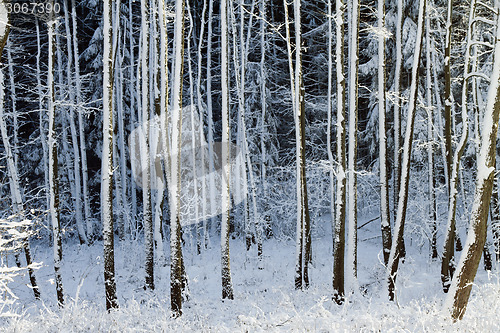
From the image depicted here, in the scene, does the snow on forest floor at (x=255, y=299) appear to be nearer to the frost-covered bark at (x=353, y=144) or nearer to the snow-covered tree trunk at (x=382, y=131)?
the frost-covered bark at (x=353, y=144)

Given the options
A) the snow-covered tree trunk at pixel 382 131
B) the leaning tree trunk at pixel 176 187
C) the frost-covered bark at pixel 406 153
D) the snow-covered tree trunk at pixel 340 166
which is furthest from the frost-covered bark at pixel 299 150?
the leaning tree trunk at pixel 176 187

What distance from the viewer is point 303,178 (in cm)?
1129

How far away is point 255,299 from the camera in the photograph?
34.8 feet

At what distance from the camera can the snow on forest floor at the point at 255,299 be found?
6.84 meters

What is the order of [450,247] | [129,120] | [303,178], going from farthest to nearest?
1. [129,120]
2. [303,178]
3. [450,247]

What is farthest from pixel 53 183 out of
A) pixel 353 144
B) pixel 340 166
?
pixel 353 144

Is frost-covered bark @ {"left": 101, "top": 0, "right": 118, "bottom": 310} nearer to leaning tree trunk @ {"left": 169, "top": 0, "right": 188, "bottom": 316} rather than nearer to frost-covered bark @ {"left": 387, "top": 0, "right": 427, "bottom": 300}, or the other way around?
leaning tree trunk @ {"left": 169, "top": 0, "right": 188, "bottom": 316}

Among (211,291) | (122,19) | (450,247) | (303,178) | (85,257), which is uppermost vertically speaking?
(122,19)

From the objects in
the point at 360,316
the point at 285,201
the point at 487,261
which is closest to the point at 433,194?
the point at 487,261

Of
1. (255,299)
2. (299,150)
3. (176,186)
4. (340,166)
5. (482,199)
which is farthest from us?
(299,150)

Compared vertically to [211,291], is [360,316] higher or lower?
higher

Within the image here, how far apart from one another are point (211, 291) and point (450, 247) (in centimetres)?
724

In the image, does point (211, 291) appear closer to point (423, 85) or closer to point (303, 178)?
point (303, 178)

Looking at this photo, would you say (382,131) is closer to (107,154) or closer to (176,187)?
(176,187)
